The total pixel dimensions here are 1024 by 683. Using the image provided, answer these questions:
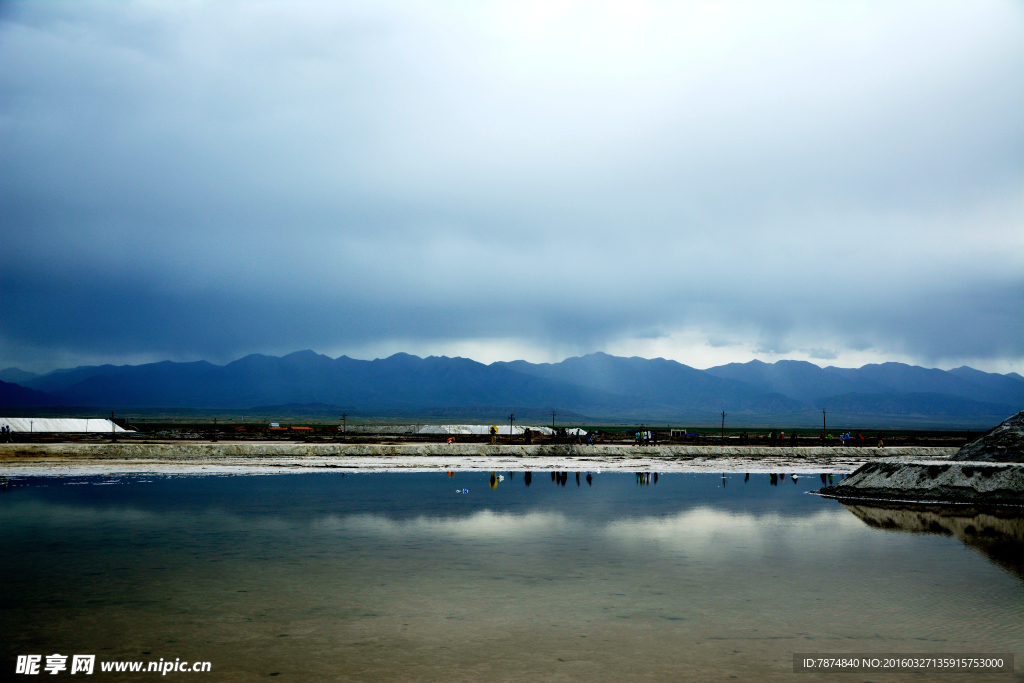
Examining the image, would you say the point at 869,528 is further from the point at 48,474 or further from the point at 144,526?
the point at 48,474

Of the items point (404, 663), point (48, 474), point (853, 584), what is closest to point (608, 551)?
point (853, 584)

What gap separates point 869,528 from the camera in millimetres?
19766

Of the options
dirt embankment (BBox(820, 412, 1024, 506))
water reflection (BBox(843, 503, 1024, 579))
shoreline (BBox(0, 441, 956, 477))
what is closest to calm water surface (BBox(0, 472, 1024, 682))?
water reflection (BBox(843, 503, 1024, 579))

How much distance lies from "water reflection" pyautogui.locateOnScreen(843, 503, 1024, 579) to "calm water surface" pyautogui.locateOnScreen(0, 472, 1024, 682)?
126 millimetres

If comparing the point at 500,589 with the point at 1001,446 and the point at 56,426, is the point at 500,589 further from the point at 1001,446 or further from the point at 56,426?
the point at 56,426

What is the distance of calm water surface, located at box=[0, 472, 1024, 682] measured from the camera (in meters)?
8.82

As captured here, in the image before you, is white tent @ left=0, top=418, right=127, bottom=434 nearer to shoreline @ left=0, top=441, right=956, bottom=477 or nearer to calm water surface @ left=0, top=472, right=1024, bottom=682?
shoreline @ left=0, top=441, right=956, bottom=477

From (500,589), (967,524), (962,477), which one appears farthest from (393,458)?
(500,589)

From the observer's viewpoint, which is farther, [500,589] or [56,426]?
[56,426]

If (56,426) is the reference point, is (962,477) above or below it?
above

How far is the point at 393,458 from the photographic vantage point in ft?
177

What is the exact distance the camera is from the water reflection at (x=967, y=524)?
16266mm

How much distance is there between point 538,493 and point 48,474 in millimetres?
24845

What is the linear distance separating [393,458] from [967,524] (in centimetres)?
4003
